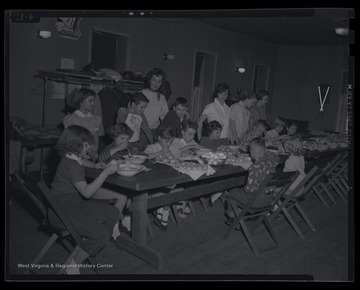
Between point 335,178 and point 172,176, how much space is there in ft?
10.8

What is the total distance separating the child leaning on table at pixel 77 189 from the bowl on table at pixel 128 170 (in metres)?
0.13

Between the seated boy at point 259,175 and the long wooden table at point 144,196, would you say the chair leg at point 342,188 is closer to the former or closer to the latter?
the seated boy at point 259,175

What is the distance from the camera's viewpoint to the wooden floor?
3.18m

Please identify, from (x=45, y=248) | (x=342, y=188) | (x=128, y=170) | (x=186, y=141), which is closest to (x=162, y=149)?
(x=186, y=141)

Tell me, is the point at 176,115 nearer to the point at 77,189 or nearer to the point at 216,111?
the point at 216,111

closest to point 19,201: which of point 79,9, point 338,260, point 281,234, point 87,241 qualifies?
point 87,241

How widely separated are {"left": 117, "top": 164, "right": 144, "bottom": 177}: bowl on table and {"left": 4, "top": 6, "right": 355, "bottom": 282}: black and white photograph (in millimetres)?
13

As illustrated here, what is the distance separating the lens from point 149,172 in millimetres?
3244

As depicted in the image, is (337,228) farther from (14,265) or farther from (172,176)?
(14,265)

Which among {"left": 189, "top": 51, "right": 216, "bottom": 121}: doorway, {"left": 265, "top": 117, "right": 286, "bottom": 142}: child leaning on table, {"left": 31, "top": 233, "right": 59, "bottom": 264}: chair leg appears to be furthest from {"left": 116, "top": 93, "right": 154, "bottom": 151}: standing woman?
{"left": 189, "top": 51, "right": 216, "bottom": 121}: doorway

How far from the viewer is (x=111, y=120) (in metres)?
5.53

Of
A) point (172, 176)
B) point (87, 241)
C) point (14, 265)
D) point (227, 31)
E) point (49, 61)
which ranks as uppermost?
point (227, 31)

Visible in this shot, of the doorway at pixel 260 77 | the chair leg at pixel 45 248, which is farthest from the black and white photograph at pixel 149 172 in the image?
the doorway at pixel 260 77

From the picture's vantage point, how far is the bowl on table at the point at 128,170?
3.03 m
